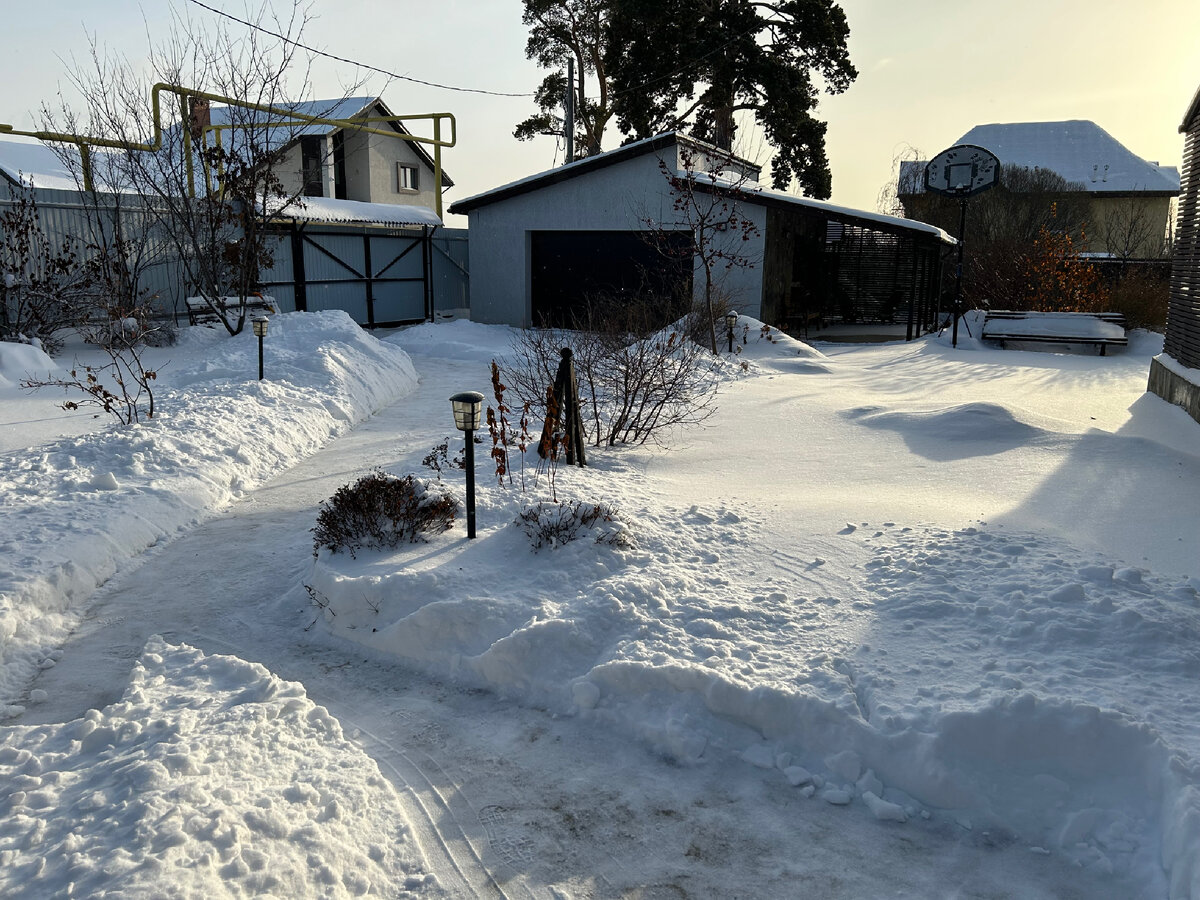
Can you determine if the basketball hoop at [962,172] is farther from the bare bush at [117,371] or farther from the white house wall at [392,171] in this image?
the white house wall at [392,171]

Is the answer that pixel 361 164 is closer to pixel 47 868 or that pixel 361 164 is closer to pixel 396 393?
pixel 396 393

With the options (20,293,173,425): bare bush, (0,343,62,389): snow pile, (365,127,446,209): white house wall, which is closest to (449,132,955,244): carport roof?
(20,293,173,425): bare bush

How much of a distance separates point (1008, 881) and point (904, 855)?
34 centimetres

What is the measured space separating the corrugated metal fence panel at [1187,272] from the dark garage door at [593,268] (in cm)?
906

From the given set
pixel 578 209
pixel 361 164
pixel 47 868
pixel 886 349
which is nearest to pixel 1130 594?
pixel 47 868

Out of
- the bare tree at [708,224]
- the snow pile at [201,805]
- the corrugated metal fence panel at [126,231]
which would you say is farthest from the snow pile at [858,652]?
the bare tree at [708,224]

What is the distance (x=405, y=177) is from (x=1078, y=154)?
32850 mm

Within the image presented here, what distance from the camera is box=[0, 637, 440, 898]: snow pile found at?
2781 millimetres

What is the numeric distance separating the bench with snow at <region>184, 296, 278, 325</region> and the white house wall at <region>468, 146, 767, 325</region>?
658 cm

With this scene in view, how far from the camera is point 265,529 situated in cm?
668

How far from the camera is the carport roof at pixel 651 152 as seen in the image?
17984 millimetres

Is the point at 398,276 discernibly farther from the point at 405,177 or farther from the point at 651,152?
the point at 405,177

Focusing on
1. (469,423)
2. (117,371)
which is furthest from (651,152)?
(469,423)

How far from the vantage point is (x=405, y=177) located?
3362 centimetres
